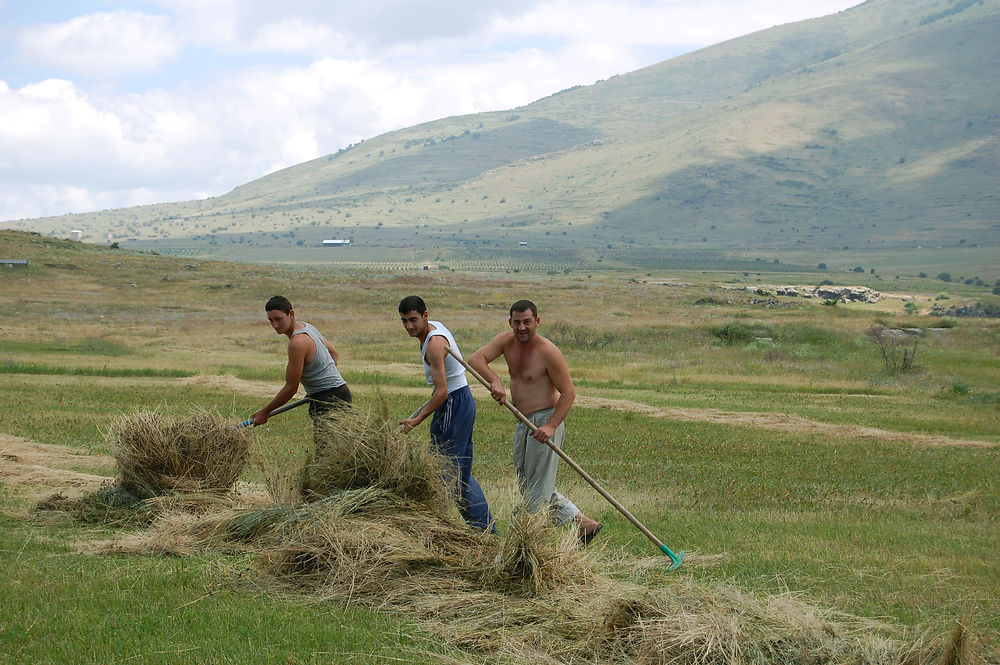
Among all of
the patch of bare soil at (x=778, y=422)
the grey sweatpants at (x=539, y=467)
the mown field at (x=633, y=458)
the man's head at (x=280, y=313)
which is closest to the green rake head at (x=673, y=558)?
the mown field at (x=633, y=458)

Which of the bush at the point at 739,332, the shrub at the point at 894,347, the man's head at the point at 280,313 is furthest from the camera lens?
the bush at the point at 739,332

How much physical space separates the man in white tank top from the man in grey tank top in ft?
3.74

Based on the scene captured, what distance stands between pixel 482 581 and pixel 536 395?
2392 mm

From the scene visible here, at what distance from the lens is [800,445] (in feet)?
57.5

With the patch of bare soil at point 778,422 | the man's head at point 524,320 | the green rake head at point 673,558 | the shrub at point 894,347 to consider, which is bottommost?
the shrub at point 894,347

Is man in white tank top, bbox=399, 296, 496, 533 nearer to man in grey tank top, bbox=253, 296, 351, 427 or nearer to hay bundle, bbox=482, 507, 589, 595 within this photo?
man in grey tank top, bbox=253, 296, 351, 427

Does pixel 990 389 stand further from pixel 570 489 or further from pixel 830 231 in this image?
pixel 830 231

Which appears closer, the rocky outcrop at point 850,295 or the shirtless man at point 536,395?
the shirtless man at point 536,395

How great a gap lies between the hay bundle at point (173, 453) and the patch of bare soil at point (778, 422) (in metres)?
12.5

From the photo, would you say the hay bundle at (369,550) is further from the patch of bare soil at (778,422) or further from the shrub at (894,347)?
the shrub at (894,347)

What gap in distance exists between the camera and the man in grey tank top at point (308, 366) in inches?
377

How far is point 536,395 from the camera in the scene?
909 cm

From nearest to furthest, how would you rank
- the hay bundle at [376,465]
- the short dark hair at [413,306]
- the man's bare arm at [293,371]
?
the hay bundle at [376,465], the short dark hair at [413,306], the man's bare arm at [293,371]

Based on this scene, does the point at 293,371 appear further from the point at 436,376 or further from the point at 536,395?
the point at 536,395
